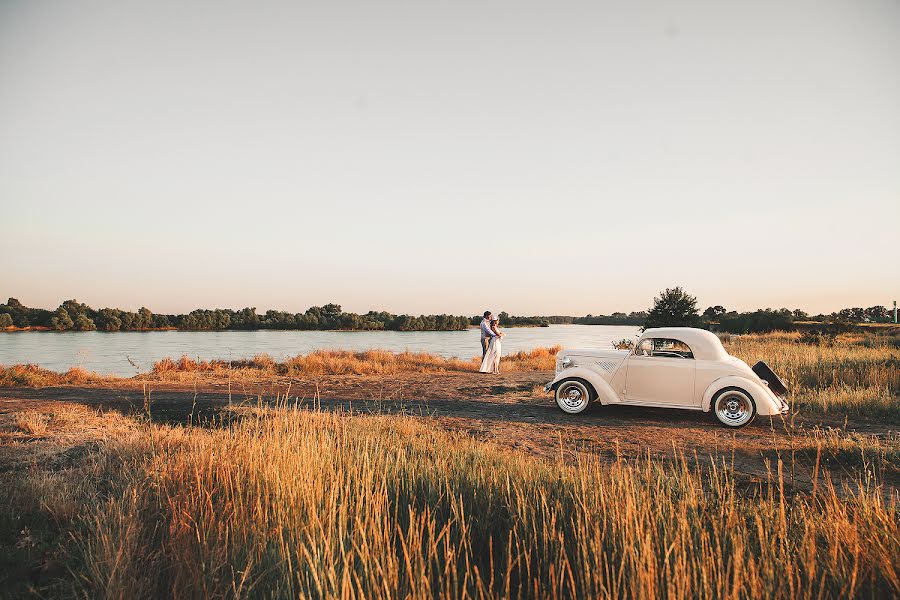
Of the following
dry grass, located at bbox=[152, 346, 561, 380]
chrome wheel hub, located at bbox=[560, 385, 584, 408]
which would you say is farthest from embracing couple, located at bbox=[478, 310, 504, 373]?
chrome wheel hub, located at bbox=[560, 385, 584, 408]

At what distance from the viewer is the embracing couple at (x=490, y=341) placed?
65.5 ft

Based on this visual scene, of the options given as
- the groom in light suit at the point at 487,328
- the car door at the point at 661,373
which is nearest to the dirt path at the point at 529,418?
the car door at the point at 661,373

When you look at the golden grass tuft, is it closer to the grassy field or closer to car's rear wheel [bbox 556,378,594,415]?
the grassy field

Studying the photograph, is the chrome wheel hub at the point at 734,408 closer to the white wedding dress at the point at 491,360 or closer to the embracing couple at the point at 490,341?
the embracing couple at the point at 490,341

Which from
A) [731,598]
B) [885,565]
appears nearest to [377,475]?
[731,598]

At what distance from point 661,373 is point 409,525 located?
26.5 ft

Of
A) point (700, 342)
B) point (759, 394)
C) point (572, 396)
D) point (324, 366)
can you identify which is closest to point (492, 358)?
point (324, 366)

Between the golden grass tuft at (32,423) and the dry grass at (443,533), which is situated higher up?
the dry grass at (443,533)

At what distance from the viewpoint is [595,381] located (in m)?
10.9

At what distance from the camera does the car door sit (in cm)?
1020

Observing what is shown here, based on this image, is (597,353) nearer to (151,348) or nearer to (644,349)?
(644,349)

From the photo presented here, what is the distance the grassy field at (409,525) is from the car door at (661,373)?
2.59 m

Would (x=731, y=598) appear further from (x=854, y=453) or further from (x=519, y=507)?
(x=854, y=453)

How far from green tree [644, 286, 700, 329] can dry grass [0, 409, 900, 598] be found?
31.8 m
